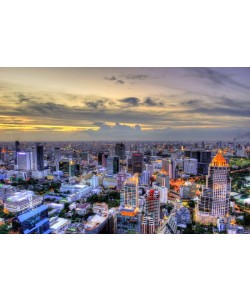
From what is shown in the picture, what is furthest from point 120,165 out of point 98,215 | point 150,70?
point 150,70

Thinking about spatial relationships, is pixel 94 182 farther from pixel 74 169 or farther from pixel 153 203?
pixel 153 203

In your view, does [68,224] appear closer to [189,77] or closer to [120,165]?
[120,165]

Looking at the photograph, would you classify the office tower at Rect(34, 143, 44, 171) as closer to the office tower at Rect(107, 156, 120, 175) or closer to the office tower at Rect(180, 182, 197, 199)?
the office tower at Rect(107, 156, 120, 175)

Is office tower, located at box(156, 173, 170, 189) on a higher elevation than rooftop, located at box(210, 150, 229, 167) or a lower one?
lower

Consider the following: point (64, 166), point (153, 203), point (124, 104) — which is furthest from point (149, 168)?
point (64, 166)

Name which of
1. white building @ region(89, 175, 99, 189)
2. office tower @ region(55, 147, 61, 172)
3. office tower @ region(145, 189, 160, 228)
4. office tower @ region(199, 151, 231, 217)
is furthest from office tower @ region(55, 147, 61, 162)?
office tower @ region(199, 151, 231, 217)

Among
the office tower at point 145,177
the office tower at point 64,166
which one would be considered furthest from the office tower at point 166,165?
the office tower at point 64,166
